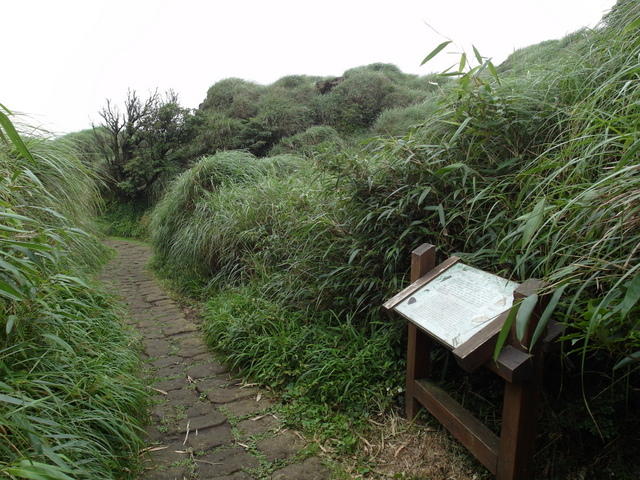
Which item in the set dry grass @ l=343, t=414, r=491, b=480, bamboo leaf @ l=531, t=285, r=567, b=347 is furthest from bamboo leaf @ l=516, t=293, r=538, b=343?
dry grass @ l=343, t=414, r=491, b=480

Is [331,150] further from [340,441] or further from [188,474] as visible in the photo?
[188,474]

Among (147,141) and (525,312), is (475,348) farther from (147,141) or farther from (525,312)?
(147,141)

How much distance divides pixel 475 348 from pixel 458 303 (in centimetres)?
33

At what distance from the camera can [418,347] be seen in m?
2.20

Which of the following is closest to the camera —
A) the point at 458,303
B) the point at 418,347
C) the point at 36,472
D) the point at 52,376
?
the point at 36,472

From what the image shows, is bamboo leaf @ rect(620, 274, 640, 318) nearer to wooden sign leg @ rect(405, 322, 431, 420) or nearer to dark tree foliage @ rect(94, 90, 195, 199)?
wooden sign leg @ rect(405, 322, 431, 420)

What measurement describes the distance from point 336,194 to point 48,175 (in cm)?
243

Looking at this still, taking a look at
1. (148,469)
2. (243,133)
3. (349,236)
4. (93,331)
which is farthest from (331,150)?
(243,133)

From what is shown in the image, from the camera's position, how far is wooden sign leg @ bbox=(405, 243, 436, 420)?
7.16 ft

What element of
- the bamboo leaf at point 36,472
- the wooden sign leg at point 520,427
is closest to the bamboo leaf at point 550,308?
the wooden sign leg at point 520,427

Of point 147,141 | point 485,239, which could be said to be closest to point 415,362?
point 485,239

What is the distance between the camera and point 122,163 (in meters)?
10.7

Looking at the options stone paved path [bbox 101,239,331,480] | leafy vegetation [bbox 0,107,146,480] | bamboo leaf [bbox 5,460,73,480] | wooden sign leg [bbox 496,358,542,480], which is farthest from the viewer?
stone paved path [bbox 101,239,331,480]

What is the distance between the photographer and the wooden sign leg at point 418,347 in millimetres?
2184
